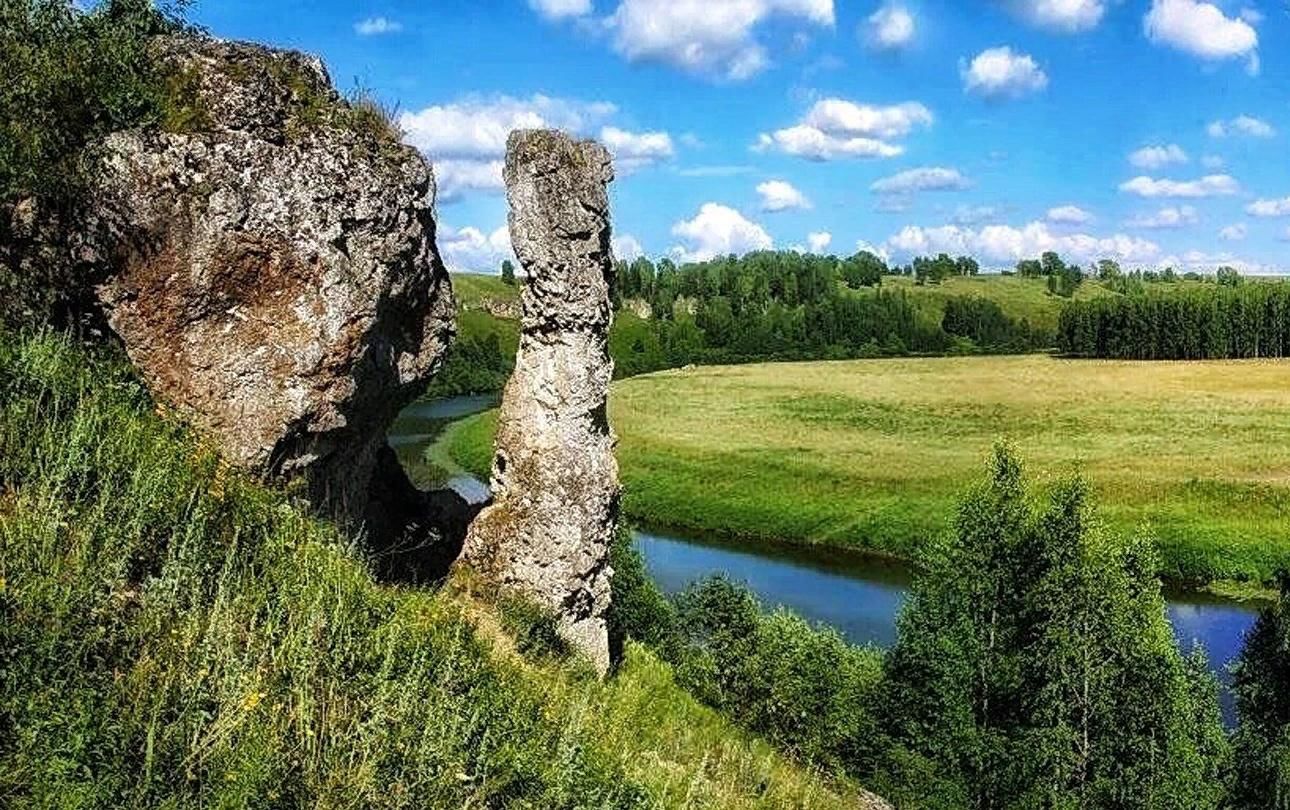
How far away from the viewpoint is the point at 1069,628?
27.9 m

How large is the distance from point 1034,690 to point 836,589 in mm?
21356

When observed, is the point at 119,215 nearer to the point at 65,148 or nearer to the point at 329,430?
the point at 65,148

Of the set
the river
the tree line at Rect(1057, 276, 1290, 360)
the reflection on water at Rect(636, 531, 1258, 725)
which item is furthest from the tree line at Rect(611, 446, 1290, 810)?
the tree line at Rect(1057, 276, 1290, 360)

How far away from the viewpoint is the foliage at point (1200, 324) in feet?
455

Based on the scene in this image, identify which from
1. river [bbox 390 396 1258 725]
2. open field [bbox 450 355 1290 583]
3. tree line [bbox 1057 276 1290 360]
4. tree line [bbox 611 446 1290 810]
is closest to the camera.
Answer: tree line [bbox 611 446 1290 810]

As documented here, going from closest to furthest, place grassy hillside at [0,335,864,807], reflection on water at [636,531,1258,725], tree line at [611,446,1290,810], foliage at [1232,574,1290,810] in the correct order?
1. grassy hillside at [0,335,864,807]
2. foliage at [1232,574,1290,810]
3. tree line at [611,446,1290,810]
4. reflection on water at [636,531,1258,725]

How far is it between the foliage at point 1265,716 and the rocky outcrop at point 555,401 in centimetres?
1663

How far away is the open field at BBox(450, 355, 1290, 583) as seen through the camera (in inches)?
2189

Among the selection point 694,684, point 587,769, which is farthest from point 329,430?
point 694,684

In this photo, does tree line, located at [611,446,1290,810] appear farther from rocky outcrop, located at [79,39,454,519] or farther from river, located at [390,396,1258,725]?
rocky outcrop, located at [79,39,454,519]

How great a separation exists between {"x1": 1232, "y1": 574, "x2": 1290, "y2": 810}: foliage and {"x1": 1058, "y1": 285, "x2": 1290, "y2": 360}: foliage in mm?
126543

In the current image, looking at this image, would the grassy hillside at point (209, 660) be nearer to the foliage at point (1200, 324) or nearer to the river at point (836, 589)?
the river at point (836, 589)

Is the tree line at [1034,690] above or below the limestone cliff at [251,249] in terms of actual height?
below

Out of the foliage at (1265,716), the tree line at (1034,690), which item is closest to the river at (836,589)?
the foliage at (1265,716)
